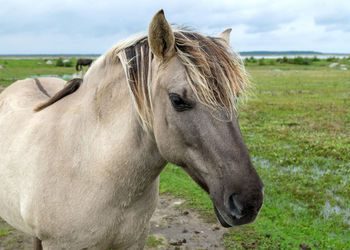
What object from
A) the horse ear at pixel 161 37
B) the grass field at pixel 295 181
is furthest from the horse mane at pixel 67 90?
the grass field at pixel 295 181

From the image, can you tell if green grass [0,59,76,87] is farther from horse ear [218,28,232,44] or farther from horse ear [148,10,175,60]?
horse ear [148,10,175,60]

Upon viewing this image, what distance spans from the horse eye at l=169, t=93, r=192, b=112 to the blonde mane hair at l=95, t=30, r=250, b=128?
0.27 ft

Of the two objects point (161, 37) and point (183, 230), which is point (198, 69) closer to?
point (161, 37)

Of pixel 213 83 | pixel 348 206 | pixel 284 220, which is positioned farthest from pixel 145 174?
pixel 348 206

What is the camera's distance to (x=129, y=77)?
1.82m

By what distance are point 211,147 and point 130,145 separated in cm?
58

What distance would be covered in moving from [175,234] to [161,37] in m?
3.24

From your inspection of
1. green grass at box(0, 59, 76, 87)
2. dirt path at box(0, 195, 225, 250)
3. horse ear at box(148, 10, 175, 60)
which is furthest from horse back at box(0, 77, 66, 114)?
green grass at box(0, 59, 76, 87)

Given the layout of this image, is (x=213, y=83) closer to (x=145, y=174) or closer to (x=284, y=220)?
(x=145, y=174)

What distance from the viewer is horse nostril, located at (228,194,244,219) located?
1523 mm

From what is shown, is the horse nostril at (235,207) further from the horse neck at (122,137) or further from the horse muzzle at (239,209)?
the horse neck at (122,137)

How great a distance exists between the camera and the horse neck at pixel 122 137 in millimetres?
1884

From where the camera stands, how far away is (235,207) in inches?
60.7

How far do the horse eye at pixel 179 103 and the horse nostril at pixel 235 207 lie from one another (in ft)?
1.80
